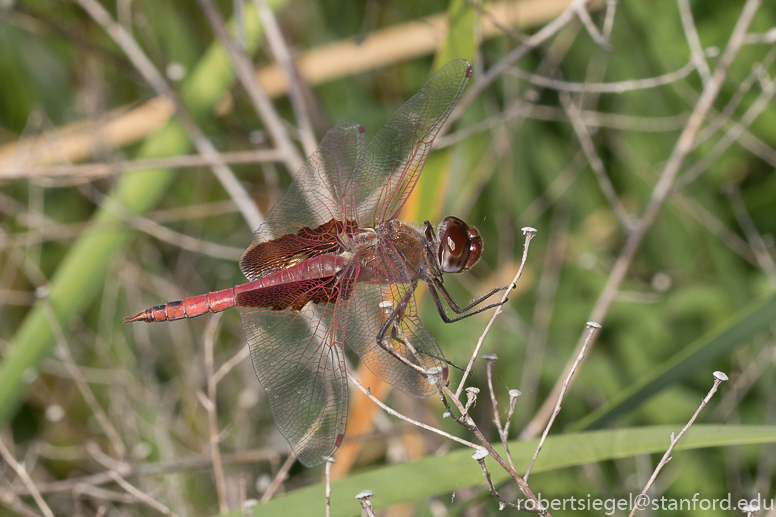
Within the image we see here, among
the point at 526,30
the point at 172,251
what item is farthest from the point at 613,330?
the point at 172,251

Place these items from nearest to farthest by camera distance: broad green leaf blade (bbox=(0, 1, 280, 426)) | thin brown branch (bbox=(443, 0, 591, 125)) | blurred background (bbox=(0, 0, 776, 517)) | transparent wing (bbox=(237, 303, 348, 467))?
transparent wing (bbox=(237, 303, 348, 467)), thin brown branch (bbox=(443, 0, 591, 125)), broad green leaf blade (bbox=(0, 1, 280, 426)), blurred background (bbox=(0, 0, 776, 517))

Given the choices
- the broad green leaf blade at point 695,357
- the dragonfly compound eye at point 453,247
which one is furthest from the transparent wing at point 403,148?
the broad green leaf blade at point 695,357

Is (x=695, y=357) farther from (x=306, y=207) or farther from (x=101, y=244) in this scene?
(x=101, y=244)

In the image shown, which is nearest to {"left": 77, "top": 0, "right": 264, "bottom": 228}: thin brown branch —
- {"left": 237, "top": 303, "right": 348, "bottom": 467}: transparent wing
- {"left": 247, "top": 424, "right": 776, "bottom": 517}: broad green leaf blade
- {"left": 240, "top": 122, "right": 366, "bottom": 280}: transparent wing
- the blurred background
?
the blurred background

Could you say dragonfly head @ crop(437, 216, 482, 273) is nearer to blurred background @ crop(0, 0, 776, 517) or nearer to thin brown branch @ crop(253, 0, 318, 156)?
blurred background @ crop(0, 0, 776, 517)

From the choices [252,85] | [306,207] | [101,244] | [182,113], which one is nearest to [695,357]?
[306,207]
